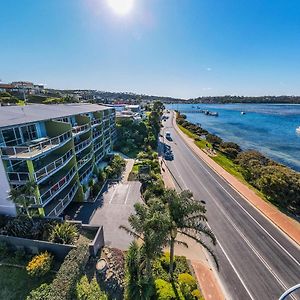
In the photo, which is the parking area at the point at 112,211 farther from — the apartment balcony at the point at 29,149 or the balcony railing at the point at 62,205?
the apartment balcony at the point at 29,149

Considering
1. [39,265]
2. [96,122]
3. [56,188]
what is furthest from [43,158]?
[96,122]

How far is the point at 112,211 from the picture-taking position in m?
28.3

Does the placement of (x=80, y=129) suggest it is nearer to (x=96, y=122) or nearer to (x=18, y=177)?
(x=96, y=122)

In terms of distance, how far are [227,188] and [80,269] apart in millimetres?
28111

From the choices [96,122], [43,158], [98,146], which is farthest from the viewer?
[98,146]

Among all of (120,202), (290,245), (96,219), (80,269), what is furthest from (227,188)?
(80,269)

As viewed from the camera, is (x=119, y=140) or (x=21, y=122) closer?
(x=21, y=122)

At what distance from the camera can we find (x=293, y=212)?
Result: 31.0 metres

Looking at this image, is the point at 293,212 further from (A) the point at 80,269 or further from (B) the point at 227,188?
(A) the point at 80,269

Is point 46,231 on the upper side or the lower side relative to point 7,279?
upper

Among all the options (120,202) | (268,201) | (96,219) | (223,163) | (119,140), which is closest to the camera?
(96,219)

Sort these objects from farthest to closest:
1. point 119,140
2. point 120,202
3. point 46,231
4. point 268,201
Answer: point 119,140 → point 268,201 → point 120,202 → point 46,231

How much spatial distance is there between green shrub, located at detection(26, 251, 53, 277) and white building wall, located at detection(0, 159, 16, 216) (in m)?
6.44

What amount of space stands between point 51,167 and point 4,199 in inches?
201
